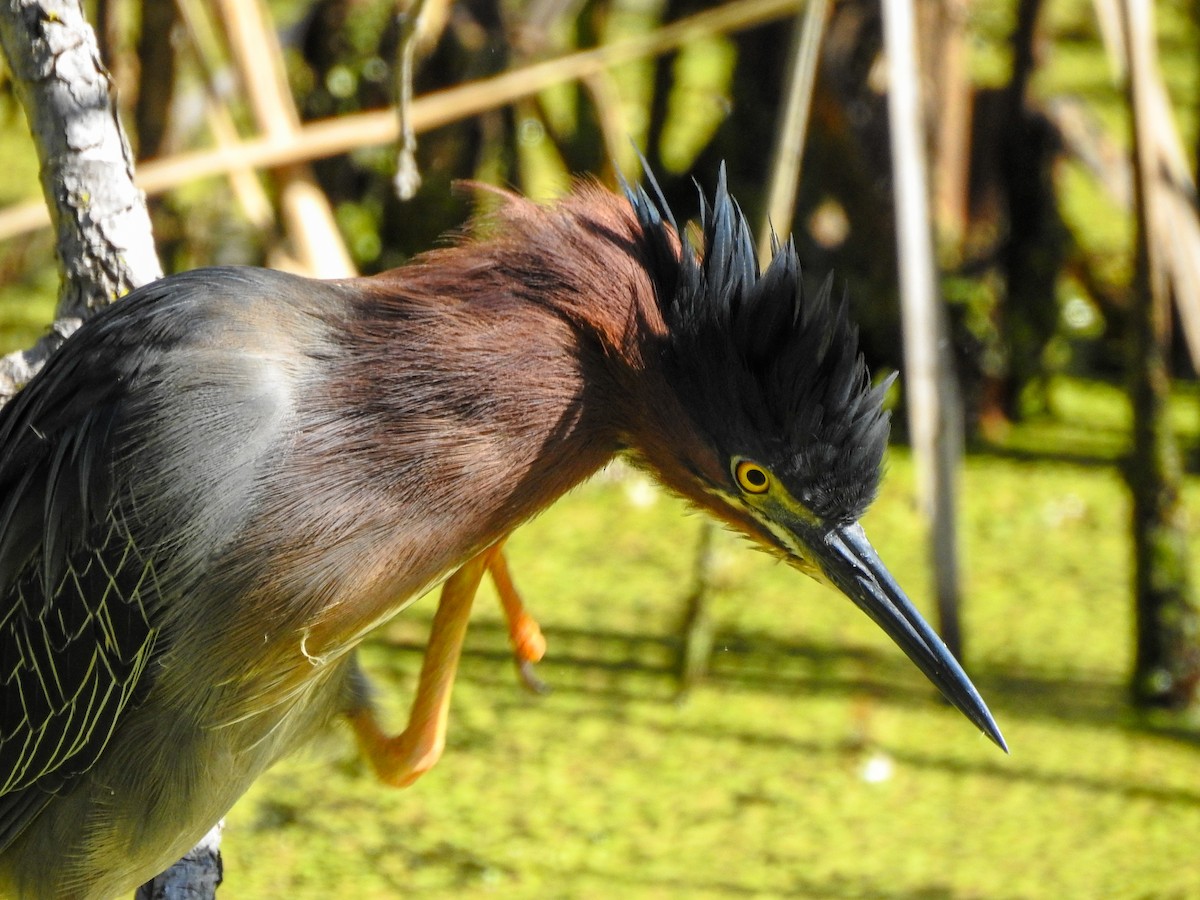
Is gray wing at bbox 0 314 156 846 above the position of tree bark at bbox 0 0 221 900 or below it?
below

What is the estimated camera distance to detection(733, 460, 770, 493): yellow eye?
195 cm

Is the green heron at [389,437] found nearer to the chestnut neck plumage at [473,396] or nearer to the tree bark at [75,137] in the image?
the chestnut neck plumage at [473,396]

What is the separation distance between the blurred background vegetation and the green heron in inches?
25.2

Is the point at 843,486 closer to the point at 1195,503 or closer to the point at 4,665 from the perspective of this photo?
the point at 4,665

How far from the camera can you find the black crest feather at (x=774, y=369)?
191 centimetres

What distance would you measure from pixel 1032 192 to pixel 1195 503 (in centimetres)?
108

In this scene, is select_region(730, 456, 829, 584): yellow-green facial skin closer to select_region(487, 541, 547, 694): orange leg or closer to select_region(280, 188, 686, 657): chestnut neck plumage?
select_region(280, 188, 686, 657): chestnut neck plumage

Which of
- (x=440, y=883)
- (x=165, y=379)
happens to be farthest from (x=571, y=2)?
(x=165, y=379)

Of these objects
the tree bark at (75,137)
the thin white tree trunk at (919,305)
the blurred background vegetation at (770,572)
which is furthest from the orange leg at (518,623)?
the thin white tree trunk at (919,305)

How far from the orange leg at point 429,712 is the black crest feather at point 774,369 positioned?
22.7 inches

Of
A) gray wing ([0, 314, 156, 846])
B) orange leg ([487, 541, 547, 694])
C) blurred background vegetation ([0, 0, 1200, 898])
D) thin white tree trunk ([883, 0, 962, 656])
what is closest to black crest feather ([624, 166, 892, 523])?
orange leg ([487, 541, 547, 694])

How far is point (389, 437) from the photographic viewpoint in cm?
192

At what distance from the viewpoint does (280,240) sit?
12.3ft

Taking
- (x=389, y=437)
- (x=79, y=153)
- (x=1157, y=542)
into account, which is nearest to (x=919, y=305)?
(x=1157, y=542)
